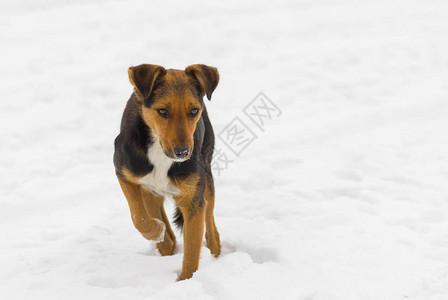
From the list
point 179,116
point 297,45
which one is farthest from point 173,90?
point 297,45

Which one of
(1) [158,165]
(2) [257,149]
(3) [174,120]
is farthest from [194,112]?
(2) [257,149]

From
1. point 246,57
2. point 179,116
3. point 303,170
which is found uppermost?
point 179,116

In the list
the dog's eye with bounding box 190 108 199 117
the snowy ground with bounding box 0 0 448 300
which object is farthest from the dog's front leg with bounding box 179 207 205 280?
the dog's eye with bounding box 190 108 199 117

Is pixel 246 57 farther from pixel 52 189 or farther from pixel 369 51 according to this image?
pixel 52 189

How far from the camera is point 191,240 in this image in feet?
13.7

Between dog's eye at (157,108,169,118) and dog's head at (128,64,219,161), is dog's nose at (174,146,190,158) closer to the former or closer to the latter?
dog's head at (128,64,219,161)

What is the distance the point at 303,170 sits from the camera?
256 inches

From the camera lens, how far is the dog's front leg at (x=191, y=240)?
416 centimetres

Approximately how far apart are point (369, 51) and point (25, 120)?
6482 mm

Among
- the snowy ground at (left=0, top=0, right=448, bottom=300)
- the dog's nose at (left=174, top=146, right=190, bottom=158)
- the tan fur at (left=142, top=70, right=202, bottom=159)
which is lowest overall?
the snowy ground at (left=0, top=0, right=448, bottom=300)

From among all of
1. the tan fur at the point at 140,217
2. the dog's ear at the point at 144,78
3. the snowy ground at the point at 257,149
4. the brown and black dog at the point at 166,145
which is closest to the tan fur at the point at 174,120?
the brown and black dog at the point at 166,145

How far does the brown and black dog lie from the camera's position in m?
3.78

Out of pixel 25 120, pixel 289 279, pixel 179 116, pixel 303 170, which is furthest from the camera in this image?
pixel 25 120

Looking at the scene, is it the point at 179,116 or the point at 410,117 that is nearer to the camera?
the point at 179,116
